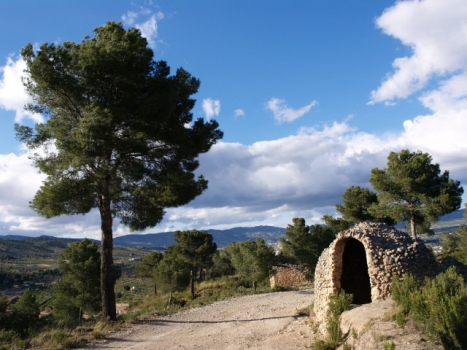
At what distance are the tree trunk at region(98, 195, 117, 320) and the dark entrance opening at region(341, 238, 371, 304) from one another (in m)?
7.98

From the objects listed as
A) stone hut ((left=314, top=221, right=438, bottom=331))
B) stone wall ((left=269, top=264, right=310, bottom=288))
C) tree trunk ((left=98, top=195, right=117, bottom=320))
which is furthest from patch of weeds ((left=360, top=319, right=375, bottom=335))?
stone wall ((left=269, top=264, right=310, bottom=288))

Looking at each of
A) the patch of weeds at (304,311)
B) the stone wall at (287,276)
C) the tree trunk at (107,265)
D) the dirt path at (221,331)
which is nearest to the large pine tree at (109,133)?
the tree trunk at (107,265)

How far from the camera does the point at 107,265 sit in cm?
1216

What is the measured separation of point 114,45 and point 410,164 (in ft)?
62.8

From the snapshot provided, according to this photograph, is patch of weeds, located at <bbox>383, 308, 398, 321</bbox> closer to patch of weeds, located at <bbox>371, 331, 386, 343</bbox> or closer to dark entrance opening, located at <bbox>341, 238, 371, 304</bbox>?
patch of weeds, located at <bbox>371, 331, 386, 343</bbox>

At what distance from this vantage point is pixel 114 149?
12047mm

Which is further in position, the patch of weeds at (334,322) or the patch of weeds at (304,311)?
the patch of weeds at (304,311)

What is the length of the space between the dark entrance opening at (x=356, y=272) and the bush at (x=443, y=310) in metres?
4.61

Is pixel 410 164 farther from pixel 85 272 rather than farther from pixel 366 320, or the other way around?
pixel 85 272

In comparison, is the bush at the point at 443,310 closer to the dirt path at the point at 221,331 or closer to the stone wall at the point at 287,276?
the dirt path at the point at 221,331

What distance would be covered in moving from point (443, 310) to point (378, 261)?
9.52ft

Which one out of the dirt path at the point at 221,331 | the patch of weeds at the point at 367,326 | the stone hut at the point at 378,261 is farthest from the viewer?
the dirt path at the point at 221,331

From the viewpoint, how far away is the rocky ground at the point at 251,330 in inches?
246

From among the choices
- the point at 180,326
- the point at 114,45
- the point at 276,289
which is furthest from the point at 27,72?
the point at 276,289
